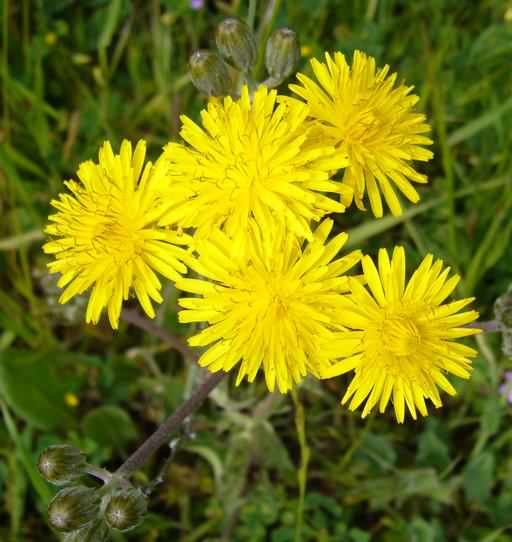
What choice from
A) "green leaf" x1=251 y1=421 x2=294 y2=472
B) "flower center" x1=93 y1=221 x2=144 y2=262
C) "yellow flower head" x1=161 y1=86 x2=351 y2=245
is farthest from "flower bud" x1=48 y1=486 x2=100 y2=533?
"green leaf" x1=251 y1=421 x2=294 y2=472

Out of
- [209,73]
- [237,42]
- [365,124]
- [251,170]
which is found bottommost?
[251,170]

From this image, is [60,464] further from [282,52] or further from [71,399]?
[282,52]

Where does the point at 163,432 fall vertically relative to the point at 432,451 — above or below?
above

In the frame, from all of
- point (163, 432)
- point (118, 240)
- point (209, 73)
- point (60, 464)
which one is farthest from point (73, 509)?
point (209, 73)

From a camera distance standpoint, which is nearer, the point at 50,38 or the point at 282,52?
the point at 282,52

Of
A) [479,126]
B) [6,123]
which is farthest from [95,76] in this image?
[479,126]

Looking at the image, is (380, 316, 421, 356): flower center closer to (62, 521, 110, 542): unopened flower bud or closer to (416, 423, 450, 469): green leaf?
(62, 521, 110, 542): unopened flower bud
